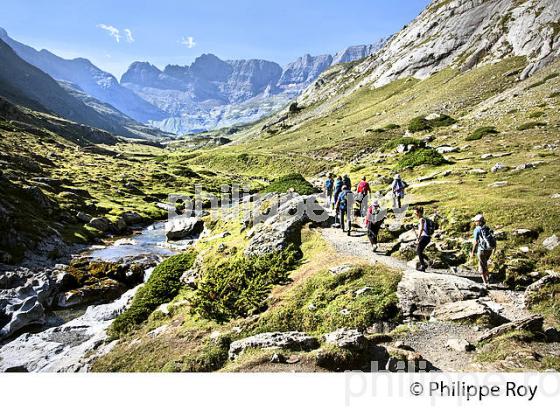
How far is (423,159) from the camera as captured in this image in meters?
44.8

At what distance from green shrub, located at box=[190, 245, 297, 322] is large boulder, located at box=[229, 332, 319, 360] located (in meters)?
3.35

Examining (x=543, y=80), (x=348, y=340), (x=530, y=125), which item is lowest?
(x=348, y=340)

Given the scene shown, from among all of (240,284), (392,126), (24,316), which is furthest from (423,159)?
(392,126)

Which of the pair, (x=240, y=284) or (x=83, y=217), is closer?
(x=240, y=284)

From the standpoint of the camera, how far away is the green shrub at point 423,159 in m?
43.6

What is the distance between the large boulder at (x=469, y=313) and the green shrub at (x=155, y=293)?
1734cm

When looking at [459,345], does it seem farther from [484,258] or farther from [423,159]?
[423,159]

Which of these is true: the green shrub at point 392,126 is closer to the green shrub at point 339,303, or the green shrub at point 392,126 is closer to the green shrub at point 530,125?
the green shrub at point 530,125

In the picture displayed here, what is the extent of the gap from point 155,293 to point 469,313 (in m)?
19.9

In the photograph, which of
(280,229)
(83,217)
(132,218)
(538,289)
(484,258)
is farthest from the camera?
(132,218)

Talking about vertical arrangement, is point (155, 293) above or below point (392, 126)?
below

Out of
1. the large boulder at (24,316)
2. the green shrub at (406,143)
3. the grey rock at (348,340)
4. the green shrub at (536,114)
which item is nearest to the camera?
the grey rock at (348,340)

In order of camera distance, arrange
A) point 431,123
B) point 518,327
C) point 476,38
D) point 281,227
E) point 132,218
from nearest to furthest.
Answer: point 518,327 < point 281,227 < point 132,218 < point 431,123 < point 476,38

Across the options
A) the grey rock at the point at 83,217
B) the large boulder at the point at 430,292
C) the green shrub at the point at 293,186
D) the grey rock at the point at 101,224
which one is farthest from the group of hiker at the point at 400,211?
the grey rock at the point at 83,217
